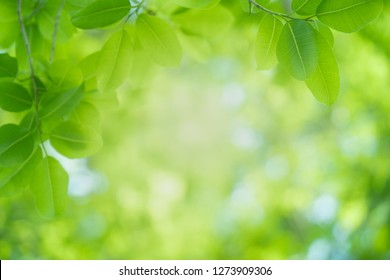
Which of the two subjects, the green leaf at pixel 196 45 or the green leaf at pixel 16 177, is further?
the green leaf at pixel 196 45

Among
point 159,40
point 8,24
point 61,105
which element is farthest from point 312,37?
point 8,24

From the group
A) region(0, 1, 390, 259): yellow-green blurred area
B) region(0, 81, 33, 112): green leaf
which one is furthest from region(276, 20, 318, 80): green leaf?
region(0, 1, 390, 259): yellow-green blurred area

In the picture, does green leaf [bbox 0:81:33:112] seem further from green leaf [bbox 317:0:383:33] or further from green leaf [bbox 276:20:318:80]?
green leaf [bbox 317:0:383:33]

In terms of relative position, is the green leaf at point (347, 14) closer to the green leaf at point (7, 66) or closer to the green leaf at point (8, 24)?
the green leaf at point (7, 66)

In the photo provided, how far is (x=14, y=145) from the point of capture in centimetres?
115

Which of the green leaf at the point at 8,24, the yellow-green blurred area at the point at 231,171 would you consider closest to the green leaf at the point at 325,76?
A: the green leaf at the point at 8,24

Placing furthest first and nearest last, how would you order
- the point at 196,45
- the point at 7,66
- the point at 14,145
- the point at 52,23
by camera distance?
the point at 196,45 < the point at 52,23 < the point at 7,66 < the point at 14,145

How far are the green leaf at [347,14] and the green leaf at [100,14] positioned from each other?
0.47m

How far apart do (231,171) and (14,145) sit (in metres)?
5.83

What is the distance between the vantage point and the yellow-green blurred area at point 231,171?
12.2 feet

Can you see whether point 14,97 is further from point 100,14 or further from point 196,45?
point 196,45
